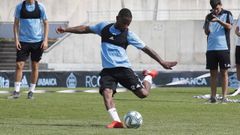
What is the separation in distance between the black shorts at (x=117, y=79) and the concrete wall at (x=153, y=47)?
71.3 ft

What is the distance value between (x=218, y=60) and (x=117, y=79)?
15.9 ft

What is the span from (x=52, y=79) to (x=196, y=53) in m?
9.10

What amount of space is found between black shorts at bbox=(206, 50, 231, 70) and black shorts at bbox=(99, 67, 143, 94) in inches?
176

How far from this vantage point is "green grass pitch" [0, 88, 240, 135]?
10.5 m

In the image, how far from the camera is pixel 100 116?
13.1 metres

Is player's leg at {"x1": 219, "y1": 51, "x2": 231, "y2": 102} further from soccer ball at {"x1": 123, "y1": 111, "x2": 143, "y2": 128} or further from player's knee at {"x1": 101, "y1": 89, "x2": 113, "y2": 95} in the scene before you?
soccer ball at {"x1": 123, "y1": 111, "x2": 143, "y2": 128}

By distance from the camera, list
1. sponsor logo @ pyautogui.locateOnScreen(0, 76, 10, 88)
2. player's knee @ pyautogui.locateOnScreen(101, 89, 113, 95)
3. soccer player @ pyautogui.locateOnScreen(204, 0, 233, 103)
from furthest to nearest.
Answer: sponsor logo @ pyautogui.locateOnScreen(0, 76, 10, 88)
soccer player @ pyautogui.locateOnScreen(204, 0, 233, 103)
player's knee @ pyautogui.locateOnScreen(101, 89, 113, 95)

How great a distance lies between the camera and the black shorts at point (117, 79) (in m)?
12.0

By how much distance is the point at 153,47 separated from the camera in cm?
3525

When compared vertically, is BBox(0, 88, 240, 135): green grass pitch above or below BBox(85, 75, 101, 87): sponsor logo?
above

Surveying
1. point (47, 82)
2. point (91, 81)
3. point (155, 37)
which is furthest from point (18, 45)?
point (155, 37)

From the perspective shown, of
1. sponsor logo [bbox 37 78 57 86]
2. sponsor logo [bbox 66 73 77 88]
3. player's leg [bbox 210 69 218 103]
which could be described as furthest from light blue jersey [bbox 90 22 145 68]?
sponsor logo [bbox 37 78 57 86]

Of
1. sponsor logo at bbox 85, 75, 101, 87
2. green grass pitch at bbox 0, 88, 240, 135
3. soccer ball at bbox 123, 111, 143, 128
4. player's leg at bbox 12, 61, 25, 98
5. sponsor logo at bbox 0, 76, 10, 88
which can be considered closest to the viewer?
green grass pitch at bbox 0, 88, 240, 135

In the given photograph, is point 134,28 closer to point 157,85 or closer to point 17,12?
point 157,85
